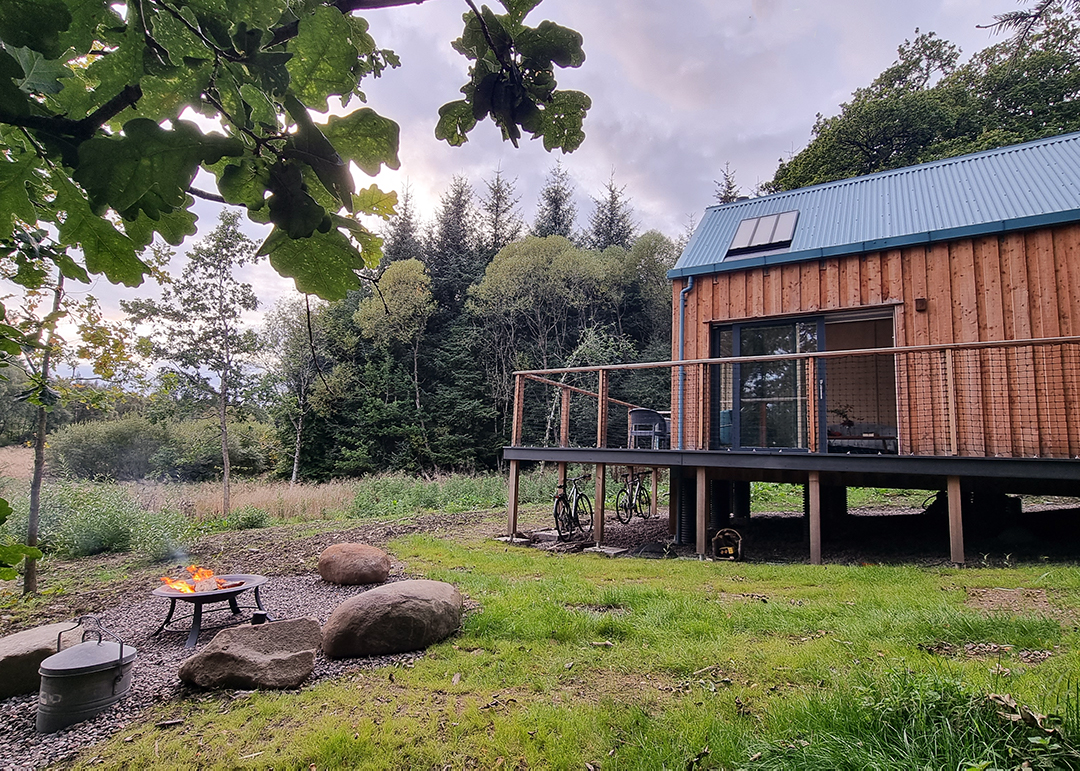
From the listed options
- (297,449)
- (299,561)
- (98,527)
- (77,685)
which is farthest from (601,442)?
(297,449)

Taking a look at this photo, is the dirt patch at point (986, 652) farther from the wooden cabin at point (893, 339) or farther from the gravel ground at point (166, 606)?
the wooden cabin at point (893, 339)

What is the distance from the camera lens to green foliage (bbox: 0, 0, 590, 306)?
433 mm

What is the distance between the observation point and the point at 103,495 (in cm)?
887

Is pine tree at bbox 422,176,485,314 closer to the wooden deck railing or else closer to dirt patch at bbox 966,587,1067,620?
the wooden deck railing

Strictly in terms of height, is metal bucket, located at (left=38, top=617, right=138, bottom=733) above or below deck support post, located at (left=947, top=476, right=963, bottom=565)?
below

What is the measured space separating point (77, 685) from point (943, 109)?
22.4 m

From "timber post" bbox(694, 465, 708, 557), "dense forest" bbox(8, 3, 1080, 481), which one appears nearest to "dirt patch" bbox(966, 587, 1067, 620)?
"timber post" bbox(694, 465, 708, 557)

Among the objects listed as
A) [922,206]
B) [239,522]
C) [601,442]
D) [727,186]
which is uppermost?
[727,186]

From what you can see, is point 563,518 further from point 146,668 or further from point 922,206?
point 922,206

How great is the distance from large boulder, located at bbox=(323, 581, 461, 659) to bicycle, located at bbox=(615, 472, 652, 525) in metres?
6.54

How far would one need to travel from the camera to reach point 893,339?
734cm

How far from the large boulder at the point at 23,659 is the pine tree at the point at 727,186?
24.3m

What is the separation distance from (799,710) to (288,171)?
8.67ft

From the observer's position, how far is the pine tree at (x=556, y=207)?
2380 centimetres
